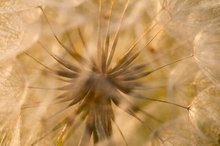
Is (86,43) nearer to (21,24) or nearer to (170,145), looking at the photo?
(21,24)

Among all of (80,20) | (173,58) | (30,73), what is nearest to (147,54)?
(173,58)

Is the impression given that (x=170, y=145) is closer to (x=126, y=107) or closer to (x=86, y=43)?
(x=126, y=107)

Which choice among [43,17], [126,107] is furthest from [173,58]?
[43,17]

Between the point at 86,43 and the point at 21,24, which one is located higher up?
the point at 21,24

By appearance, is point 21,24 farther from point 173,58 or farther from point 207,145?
point 207,145

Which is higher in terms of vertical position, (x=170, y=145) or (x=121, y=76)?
(x=121, y=76)

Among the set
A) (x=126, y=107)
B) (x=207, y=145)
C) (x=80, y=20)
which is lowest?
(x=207, y=145)
